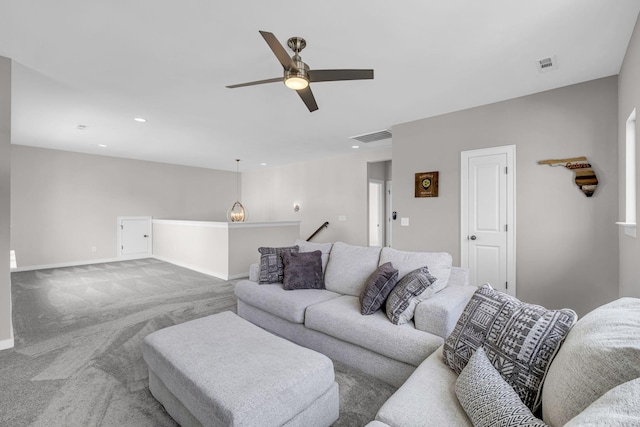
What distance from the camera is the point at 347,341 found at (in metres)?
2.28

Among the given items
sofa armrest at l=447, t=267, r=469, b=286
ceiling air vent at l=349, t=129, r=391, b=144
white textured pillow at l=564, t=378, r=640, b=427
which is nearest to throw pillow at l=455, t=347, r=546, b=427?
white textured pillow at l=564, t=378, r=640, b=427

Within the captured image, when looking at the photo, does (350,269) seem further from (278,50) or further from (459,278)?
(278,50)

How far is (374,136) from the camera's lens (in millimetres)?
5219

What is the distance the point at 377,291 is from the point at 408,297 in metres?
0.27

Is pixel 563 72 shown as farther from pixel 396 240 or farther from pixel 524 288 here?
pixel 396 240

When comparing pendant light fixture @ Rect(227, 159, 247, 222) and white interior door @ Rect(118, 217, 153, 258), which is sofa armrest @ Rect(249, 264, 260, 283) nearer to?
pendant light fixture @ Rect(227, 159, 247, 222)

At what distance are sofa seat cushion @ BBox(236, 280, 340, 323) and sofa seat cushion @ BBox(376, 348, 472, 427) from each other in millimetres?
1335

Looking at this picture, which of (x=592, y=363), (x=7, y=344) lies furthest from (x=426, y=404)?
(x=7, y=344)

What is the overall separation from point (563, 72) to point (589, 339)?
122 inches

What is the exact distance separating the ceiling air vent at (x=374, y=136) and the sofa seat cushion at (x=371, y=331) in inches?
130

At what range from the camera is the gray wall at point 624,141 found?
215 centimetres

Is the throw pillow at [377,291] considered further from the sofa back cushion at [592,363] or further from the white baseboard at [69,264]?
the white baseboard at [69,264]

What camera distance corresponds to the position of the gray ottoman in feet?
4.34

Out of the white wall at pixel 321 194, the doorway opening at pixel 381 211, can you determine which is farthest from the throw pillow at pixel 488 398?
the doorway opening at pixel 381 211
